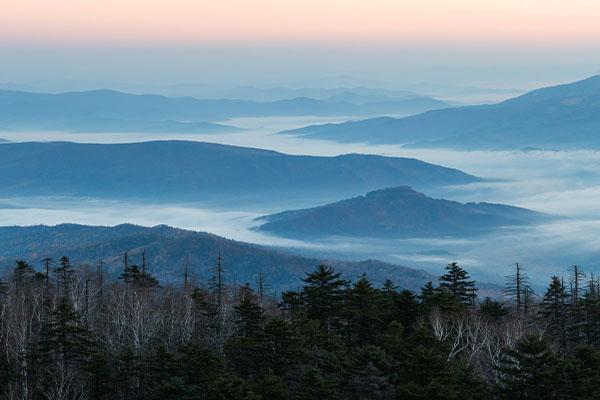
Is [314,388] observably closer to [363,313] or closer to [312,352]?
[312,352]

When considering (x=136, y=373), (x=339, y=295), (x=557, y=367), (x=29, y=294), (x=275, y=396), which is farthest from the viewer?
(x=29, y=294)

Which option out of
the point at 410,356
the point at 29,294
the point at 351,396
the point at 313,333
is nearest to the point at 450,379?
the point at 410,356

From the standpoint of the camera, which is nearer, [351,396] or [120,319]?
[351,396]

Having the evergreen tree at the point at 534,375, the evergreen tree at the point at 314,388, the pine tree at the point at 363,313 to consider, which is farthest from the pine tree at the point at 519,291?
the evergreen tree at the point at 314,388

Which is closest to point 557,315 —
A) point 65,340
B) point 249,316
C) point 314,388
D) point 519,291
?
point 519,291

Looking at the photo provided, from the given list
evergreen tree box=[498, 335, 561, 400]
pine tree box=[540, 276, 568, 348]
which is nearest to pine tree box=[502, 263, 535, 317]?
pine tree box=[540, 276, 568, 348]

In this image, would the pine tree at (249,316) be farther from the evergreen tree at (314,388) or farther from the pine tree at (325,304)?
the evergreen tree at (314,388)

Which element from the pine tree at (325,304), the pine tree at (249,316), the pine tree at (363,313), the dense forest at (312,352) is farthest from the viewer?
the pine tree at (325,304)

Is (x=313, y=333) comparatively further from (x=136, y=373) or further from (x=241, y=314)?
(x=136, y=373)

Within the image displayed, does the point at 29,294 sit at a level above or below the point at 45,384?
above
